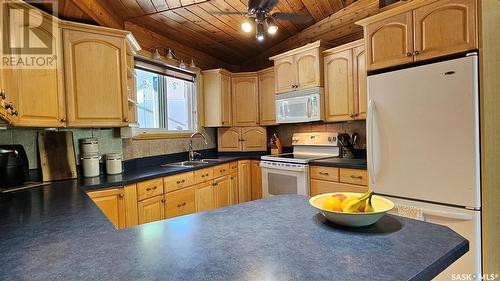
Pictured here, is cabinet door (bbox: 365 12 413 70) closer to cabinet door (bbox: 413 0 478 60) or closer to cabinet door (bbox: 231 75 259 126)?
cabinet door (bbox: 413 0 478 60)

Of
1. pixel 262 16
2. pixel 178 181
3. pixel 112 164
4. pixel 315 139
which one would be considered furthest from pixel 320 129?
pixel 112 164

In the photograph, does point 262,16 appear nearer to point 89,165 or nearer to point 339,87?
point 339,87

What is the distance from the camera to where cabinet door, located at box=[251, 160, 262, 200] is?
3.93m

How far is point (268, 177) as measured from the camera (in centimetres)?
359

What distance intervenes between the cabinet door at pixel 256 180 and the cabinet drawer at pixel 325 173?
3.24 ft

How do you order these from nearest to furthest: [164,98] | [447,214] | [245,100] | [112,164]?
[447,214], [112,164], [164,98], [245,100]

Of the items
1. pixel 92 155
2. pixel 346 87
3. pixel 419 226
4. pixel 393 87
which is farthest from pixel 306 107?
pixel 419 226

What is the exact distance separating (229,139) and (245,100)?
25.2 inches

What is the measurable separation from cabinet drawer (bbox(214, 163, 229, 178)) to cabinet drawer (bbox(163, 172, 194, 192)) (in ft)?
1.53

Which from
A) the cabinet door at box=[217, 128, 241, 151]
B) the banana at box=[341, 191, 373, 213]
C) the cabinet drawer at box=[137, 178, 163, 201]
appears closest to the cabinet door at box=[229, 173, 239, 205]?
the cabinet door at box=[217, 128, 241, 151]

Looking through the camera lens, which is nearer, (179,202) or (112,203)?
(112,203)

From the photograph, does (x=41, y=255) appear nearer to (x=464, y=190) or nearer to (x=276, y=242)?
(x=276, y=242)

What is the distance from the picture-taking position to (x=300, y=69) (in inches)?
139

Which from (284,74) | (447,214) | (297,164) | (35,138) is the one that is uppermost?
(284,74)
